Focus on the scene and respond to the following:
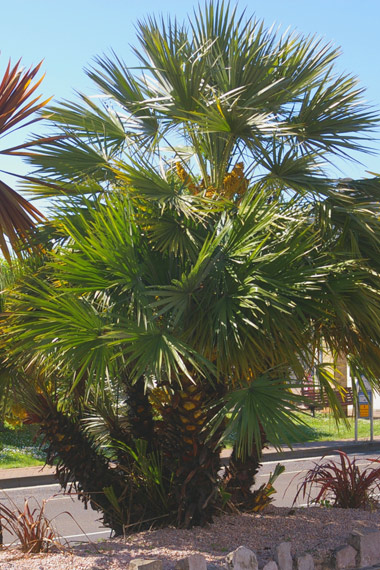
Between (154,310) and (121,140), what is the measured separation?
Result: 7.58 feet

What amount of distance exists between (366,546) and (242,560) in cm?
119

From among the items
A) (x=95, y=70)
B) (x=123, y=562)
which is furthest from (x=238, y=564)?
(x=95, y=70)

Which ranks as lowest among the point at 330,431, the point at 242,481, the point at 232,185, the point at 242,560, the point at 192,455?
the point at 242,560

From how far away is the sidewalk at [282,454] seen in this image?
1297 cm

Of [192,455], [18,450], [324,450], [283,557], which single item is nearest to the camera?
[283,557]

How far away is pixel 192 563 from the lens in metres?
4.54

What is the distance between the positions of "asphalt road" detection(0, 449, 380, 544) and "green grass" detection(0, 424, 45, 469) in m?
1.94

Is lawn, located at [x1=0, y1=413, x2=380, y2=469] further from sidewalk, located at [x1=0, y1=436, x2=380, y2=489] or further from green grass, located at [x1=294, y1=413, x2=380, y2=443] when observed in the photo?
sidewalk, located at [x1=0, y1=436, x2=380, y2=489]

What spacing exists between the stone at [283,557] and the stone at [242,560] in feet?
0.81

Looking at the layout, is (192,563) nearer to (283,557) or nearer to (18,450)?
(283,557)

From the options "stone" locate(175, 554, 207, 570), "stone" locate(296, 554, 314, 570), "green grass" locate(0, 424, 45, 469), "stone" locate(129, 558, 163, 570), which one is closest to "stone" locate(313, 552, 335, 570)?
"stone" locate(296, 554, 314, 570)

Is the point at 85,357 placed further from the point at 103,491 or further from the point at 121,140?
the point at 121,140

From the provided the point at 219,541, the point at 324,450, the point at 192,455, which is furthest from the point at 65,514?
the point at 324,450

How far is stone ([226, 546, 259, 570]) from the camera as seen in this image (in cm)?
470
